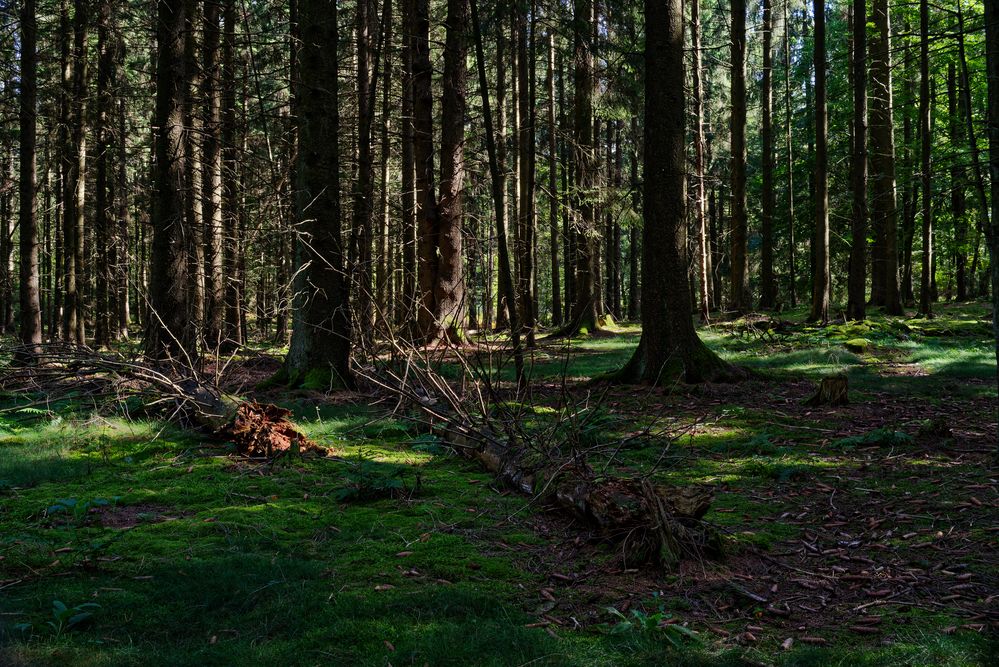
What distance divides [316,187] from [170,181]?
2575 mm

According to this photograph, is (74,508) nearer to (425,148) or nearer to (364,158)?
(364,158)

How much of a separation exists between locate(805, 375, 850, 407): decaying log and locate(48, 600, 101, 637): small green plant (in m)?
8.43

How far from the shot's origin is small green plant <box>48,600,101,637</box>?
3.12 meters

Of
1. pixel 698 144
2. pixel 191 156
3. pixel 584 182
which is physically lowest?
pixel 191 156

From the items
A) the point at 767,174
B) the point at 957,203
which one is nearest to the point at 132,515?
the point at 767,174

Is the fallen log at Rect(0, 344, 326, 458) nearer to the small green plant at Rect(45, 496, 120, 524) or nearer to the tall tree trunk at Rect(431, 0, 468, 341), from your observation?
the small green plant at Rect(45, 496, 120, 524)

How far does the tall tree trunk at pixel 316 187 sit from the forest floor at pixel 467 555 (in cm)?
221

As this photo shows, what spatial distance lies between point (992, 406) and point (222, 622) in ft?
30.7

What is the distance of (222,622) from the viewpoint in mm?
3365

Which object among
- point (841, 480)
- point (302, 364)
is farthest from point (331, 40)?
point (841, 480)

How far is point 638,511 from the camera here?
14.3 feet

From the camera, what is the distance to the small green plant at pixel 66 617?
10.2 ft

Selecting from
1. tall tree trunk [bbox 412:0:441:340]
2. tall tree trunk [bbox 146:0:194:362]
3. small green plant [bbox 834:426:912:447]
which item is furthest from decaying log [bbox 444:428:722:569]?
tall tree trunk [bbox 412:0:441:340]

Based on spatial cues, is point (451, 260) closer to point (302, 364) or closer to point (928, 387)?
point (302, 364)
